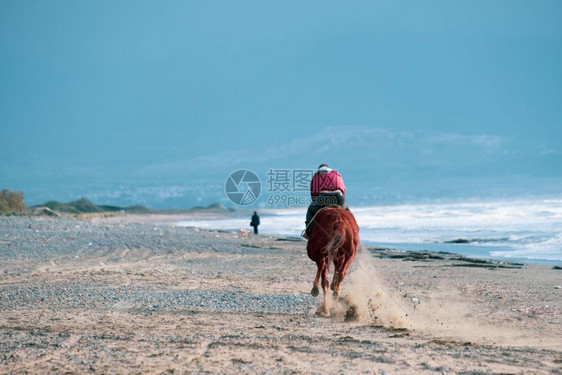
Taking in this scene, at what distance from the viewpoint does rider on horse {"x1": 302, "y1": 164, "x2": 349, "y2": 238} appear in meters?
12.0

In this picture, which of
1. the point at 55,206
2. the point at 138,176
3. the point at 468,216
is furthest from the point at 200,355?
the point at 138,176

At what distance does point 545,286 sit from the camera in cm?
1437

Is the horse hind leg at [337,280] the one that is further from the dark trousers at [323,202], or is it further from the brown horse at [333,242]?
the dark trousers at [323,202]

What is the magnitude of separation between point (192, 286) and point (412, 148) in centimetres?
15011

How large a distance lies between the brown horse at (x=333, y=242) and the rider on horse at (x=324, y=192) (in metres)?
0.31

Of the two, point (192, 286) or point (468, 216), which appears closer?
point (192, 286)

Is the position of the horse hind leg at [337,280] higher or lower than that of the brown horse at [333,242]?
lower

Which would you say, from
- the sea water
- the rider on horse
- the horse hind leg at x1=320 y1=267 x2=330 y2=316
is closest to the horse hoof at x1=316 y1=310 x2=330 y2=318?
the horse hind leg at x1=320 y1=267 x2=330 y2=316

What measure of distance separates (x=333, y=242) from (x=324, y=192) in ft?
3.71

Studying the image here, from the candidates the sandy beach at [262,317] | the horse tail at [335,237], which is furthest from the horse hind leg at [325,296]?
the horse tail at [335,237]

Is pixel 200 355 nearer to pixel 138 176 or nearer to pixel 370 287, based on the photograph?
pixel 370 287

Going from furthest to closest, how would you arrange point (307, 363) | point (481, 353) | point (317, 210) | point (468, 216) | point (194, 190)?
1. point (194, 190)
2. point (468, 216)
3. point (317, 210)
4. point (481, 353)
5. point (307, 363)

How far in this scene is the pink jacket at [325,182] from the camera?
12133 millimetres

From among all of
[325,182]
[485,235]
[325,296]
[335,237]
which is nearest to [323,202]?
[325,182]
